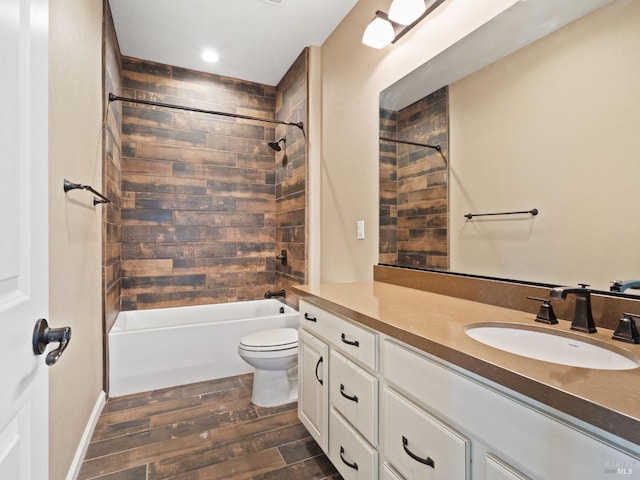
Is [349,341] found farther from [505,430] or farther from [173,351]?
[173,351]

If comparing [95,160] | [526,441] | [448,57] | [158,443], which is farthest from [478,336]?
[95,160]

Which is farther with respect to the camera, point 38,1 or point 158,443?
point 158,443

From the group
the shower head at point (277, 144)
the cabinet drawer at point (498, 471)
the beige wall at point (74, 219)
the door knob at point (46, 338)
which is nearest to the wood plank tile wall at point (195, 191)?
the shower head at point (277, 144)

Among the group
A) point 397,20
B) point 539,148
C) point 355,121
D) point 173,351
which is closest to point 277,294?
point 173,351

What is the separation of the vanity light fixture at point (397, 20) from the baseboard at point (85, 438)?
269 centimetres

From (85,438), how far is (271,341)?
1109 millimetres

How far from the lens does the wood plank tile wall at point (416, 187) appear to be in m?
1.71

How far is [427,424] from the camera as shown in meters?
0.93

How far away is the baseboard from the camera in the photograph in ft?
5.08

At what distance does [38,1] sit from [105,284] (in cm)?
199

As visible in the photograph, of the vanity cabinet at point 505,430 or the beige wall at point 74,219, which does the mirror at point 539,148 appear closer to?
the vanity cabinet at point 505,430

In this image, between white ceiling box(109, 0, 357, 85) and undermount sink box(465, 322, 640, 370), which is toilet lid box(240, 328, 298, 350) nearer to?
undermount sink box(465, 322, 640, 370)

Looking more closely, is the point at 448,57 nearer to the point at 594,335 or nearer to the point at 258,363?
the point at 594,335

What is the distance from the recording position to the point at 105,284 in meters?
2.30
